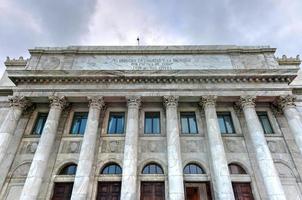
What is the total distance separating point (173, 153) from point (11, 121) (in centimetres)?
1038

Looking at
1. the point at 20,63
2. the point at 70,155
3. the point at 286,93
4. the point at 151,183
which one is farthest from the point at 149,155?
the point at 20,63

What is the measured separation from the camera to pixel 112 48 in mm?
16828

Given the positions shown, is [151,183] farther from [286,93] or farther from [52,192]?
[286,93]

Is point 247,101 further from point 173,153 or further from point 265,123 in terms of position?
point 173,153

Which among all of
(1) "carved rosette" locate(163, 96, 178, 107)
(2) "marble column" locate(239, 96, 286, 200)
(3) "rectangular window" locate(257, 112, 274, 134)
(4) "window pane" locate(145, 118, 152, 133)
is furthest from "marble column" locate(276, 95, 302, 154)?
(4) "window pane" locate(145, 118, 152, 133)

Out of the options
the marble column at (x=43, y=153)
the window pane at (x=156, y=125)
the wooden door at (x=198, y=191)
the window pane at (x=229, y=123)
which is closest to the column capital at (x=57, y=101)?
the marble column at (x=43, y=153)

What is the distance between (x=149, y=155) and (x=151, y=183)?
1.64 metres

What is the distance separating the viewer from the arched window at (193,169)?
42.3 feet

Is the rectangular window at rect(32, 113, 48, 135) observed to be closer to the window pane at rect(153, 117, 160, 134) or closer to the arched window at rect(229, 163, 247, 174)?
the window pane at rect(153, 117, 160, 134)

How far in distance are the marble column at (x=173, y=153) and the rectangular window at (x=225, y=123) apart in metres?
3.58

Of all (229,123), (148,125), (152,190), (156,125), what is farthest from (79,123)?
(229,123)

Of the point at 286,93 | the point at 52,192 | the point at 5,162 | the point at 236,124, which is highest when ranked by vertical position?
the point at 286,93

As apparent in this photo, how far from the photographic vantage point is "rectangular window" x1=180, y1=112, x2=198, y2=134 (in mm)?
14528

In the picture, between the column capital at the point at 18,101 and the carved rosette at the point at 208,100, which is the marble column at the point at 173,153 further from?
the column capital at the point at 18,101
